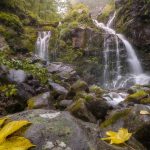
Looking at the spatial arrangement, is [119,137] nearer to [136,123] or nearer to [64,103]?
[136,123]

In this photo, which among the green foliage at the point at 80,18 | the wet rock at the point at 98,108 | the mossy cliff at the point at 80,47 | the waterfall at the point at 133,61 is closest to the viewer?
the wet rock at the point at 98,108

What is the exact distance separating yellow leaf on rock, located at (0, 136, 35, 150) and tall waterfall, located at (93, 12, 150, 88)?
36.2 feet

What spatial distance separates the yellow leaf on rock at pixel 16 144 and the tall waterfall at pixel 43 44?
46.5ft

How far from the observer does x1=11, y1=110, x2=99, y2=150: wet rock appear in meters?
1.84

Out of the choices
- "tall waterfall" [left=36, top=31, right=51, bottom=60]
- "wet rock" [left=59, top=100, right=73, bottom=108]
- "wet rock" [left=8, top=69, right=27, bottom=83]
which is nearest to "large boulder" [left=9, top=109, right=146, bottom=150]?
"wet rock" [left=59, top=100, right=73, bottom=108]

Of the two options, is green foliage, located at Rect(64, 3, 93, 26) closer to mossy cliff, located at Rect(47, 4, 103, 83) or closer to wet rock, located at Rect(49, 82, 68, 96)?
mossy cliff, located at Rect(47, 4, 103, 83)

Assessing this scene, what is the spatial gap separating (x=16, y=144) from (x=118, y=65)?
1299 centimetres

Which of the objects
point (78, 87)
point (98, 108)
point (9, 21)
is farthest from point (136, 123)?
point (9, 21)

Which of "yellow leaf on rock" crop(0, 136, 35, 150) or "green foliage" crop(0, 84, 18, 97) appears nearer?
"yellow leaf on rock" crop(0, 136, 35, 150)

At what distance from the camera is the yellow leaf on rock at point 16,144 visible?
1.65 m

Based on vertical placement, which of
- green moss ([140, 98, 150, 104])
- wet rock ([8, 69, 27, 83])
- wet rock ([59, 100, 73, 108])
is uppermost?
wet rock ([8, 69, 27, 83])

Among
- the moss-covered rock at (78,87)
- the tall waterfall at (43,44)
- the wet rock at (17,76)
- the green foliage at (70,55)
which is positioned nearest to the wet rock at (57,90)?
the moss-covered rock at (78,87)

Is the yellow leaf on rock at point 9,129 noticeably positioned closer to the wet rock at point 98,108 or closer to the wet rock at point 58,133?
the wet rock at point 58,133

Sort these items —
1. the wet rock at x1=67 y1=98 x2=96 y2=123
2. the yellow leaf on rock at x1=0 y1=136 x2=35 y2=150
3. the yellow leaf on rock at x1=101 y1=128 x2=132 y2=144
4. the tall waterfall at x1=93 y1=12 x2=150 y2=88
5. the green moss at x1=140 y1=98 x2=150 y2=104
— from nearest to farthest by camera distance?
the yellow leaf on rock at x1=0 y1=136 x2=35 y2=150 → the yellow leaf on rock at x1=101 y1=128 x2=132 y2=144 → the wet rock at x1=67 y1=98 x2=96 y2=123 → the green moss at x1=140 y1=98 x2=150 y2=104 → the tall waterfall at x1=93 y1=12 x2=150 y2=88
